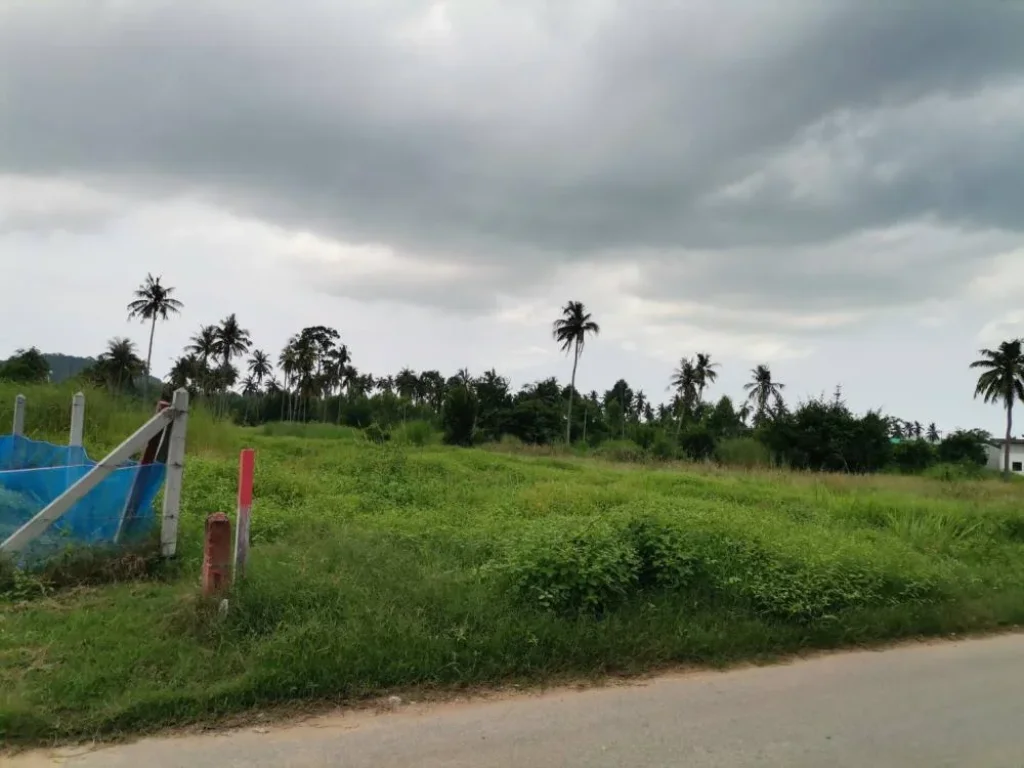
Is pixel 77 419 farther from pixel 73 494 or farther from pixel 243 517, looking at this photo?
pixel 243 517

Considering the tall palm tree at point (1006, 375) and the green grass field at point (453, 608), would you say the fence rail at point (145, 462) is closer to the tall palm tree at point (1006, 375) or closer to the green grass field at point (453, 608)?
the green grass field at point (453, 608)

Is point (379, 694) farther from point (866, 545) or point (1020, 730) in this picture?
point (866, 545)

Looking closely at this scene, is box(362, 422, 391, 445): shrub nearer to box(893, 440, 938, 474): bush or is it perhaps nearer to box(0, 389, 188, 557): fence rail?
box(0, 389, 188, 557): fence rail

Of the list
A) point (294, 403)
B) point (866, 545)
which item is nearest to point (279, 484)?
point (866, 545)

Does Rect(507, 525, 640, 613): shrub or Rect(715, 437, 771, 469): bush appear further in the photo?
Rect(715, 437, 771, 469): bush

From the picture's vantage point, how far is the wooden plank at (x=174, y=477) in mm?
5879

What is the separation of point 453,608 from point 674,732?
5.61ft

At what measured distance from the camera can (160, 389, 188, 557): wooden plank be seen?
5.88 m

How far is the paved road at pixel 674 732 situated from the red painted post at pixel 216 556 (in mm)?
1284

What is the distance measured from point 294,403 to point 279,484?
67557 millimetres

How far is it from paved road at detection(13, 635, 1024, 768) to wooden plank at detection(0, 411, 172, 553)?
275cm

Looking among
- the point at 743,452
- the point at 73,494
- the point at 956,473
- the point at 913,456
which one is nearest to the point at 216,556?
the point at 73,494

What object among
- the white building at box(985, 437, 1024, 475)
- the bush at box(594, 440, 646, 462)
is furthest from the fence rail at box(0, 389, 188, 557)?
the white building at box(985, 437, 1024, 475)

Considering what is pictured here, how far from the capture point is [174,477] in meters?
5.90
